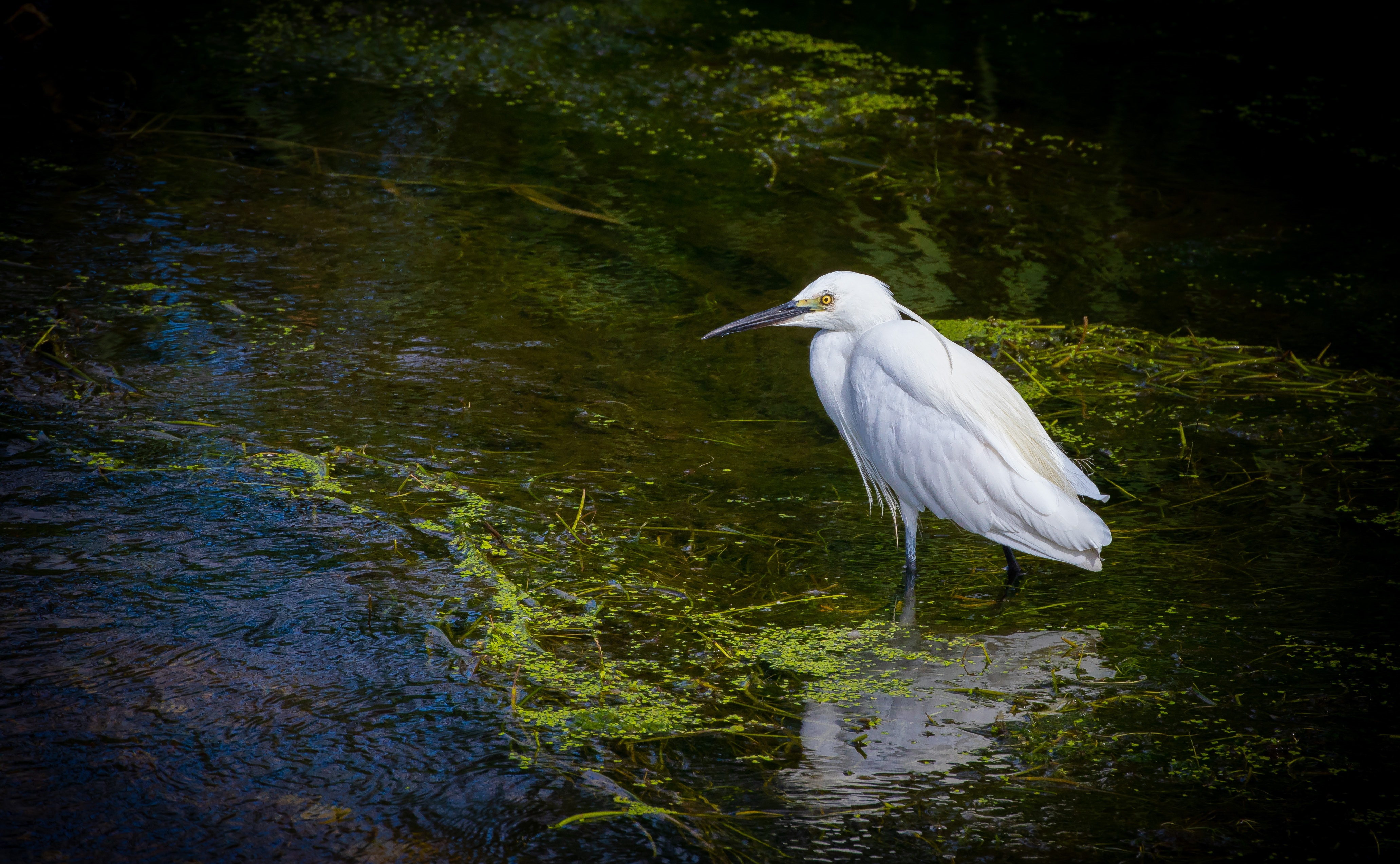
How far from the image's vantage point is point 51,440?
3373 mm

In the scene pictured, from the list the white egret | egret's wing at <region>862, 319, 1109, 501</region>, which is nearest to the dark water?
the white egret

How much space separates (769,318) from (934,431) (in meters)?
0.64

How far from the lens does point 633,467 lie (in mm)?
3666

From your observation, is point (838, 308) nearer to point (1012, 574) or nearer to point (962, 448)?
point (962, 448)

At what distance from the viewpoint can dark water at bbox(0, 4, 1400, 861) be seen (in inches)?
92.4

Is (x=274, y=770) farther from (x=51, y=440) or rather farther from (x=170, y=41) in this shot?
(x=170, y=41)

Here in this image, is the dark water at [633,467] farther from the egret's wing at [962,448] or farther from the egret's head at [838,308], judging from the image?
the egret's head at [838,308]

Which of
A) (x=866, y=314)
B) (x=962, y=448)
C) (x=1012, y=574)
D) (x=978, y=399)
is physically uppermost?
(x=866, y=314)

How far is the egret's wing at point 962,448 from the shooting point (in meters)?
3.07

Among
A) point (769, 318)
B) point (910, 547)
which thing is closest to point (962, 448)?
point (910, 547)

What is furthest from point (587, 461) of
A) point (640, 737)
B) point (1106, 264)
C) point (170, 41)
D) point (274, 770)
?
point (170, 41)

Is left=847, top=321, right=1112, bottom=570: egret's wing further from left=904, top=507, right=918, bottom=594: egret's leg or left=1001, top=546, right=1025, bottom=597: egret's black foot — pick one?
left=1001, top=546, right=1025, bottom=597: egret's black foot

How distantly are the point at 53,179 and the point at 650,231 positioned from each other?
8.88ft

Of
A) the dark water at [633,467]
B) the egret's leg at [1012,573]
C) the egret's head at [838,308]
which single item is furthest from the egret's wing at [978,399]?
the dark water at [633,467]
